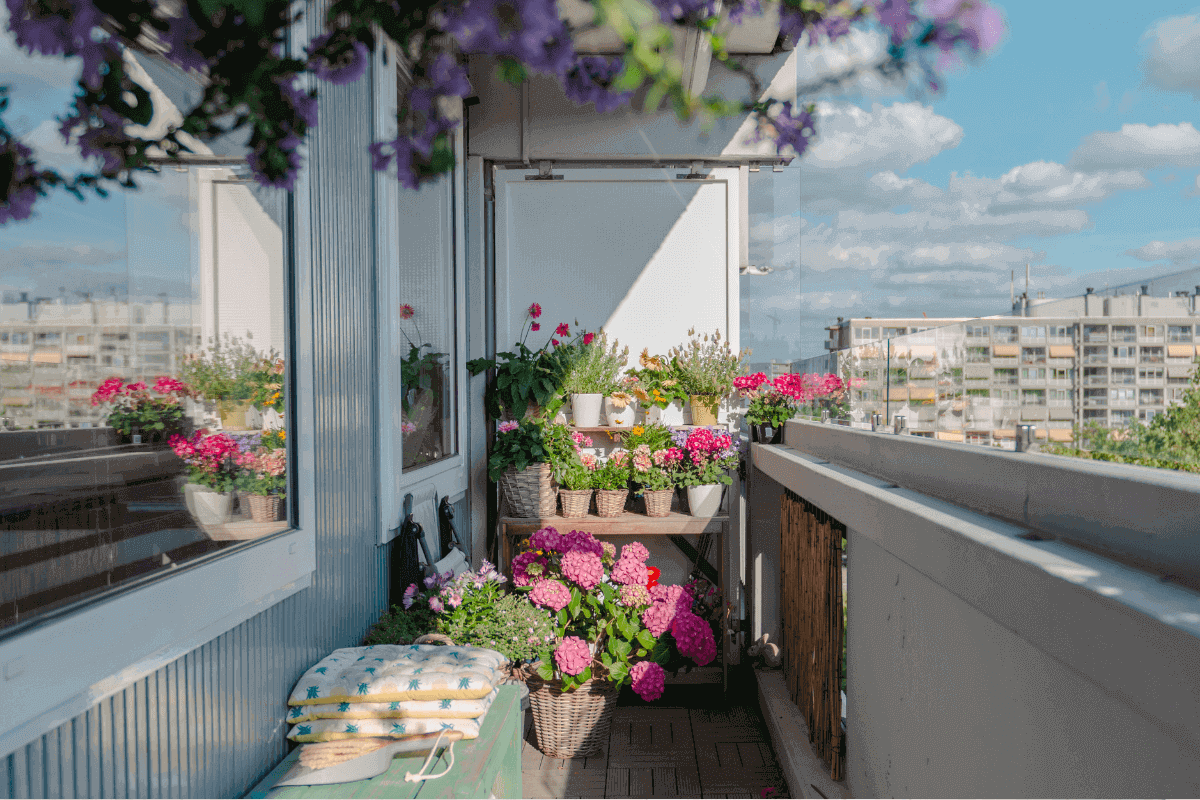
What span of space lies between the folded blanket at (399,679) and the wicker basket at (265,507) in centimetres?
40

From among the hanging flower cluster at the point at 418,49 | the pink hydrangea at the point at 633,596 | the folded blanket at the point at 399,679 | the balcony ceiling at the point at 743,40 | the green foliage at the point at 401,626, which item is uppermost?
the balcony ceiling at the point at 743,40

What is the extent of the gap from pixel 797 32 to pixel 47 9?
523mm

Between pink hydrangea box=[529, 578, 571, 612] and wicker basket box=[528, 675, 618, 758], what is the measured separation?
40 centimetres

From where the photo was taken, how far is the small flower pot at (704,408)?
3.81 metres

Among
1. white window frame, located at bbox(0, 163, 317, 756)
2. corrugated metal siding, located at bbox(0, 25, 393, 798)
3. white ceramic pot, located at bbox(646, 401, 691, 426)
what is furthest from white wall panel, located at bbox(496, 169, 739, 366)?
white window frame, located at bbox(0, 163, 317, 756)

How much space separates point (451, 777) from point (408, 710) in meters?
0.21

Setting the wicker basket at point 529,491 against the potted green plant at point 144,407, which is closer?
the potted green plant at point 144,407

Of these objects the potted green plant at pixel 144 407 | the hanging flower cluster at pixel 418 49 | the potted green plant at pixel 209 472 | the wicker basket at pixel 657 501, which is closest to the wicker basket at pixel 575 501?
the wicker basket at pixel 657 501

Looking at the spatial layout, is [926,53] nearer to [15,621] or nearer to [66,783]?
[15,621]

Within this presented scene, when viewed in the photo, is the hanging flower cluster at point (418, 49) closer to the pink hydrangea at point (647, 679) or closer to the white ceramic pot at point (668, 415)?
the pink hydrangea at point (647, 679)

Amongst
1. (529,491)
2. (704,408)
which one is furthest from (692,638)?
(704,408)

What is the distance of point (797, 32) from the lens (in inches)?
23.3

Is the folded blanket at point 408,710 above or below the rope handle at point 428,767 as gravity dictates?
above

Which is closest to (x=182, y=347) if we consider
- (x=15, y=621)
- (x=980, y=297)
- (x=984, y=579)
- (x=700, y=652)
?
(x=15, y=621)
